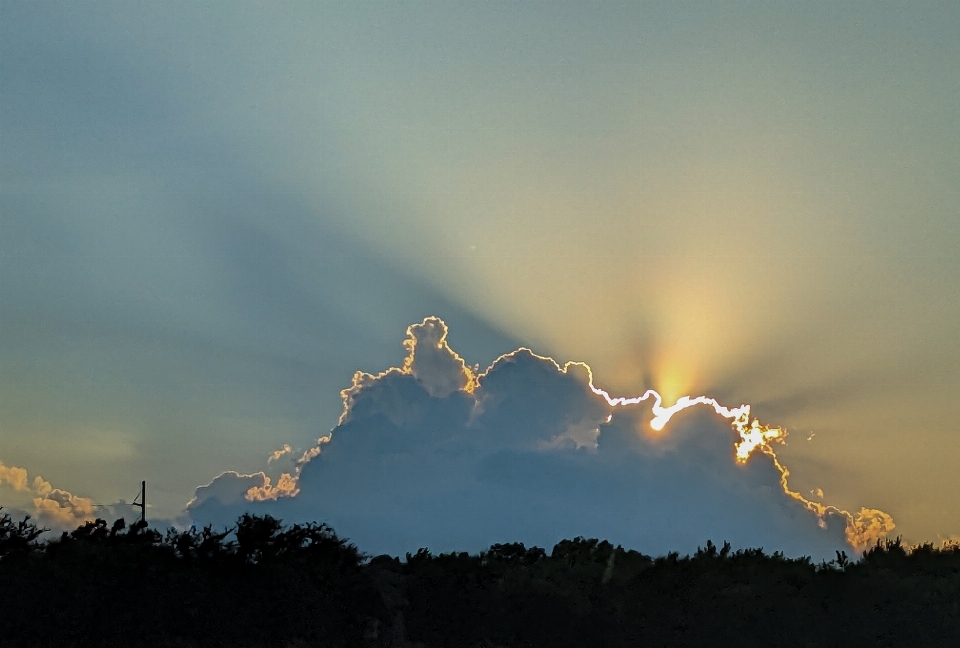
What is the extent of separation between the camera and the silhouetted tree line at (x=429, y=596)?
33562 millimetres

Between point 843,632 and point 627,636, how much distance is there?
27.0 feet

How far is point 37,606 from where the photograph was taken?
32.4 m

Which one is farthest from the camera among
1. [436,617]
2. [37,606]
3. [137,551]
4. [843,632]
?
[843,632]

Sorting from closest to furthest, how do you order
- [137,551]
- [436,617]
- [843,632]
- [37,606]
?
1. [37,606]
2. [137,551]
3. [436,617]
4. [843,632]

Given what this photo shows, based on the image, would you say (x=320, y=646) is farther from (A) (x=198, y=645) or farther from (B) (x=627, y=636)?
(B) (x=627, y=636)

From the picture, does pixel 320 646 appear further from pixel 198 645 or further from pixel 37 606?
pixel 37 606

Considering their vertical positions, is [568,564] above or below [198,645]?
above

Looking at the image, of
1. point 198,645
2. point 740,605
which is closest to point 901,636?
point 740,605

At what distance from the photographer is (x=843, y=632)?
4197 cm

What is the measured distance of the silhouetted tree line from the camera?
110 feet

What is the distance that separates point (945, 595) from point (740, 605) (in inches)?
343

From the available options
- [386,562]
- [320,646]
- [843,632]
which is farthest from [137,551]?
[843,632]

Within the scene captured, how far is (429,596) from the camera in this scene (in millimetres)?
38656

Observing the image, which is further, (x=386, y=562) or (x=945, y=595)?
(x=945, y=595)
